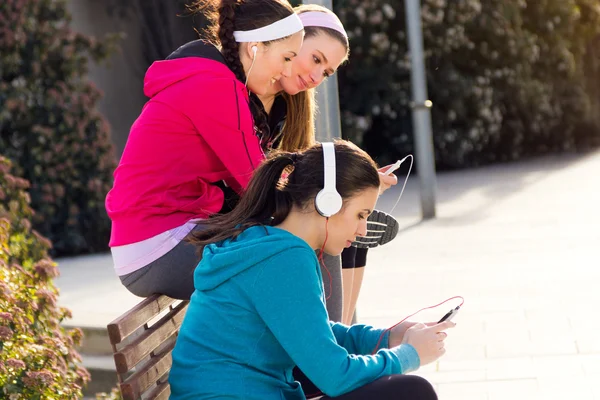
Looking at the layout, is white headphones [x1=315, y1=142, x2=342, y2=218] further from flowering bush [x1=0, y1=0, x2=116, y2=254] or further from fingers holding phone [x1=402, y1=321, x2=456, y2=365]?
flowering bush [x1=0, y1=0, x2=116, y2=254]

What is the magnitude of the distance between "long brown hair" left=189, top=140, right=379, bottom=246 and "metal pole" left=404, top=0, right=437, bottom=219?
6.38 m

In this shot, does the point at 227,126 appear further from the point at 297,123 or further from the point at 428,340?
the point at 428,340

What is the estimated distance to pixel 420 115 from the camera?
9.10 meters

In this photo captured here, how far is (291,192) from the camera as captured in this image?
248 centimetres

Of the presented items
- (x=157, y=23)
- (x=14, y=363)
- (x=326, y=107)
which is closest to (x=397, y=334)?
(x=14, y=363)

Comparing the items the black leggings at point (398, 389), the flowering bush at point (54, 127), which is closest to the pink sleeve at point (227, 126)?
the black leggings at point (398, 389)

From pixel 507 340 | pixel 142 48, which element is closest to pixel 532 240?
pixel 507 340

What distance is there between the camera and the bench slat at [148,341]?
243 cm

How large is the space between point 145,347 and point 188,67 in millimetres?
925

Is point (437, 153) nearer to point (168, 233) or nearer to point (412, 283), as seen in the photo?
point (412, 283)

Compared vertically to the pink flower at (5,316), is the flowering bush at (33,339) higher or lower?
lower

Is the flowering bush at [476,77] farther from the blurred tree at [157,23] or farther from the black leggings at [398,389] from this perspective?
the black leggings at [398,389]

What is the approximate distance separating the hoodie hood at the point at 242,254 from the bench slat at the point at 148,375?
0.29 metres

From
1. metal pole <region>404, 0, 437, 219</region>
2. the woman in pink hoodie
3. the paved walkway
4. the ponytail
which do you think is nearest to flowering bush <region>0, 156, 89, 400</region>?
the woman in pink hoodie
